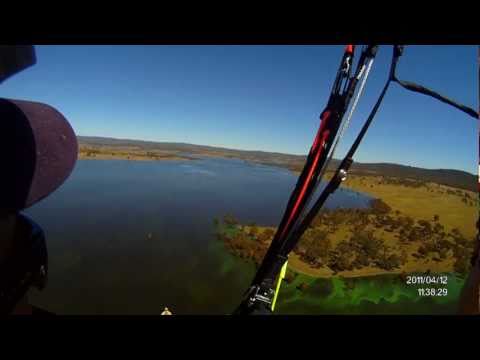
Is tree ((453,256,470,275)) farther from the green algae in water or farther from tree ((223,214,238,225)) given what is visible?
tree ((223,214,238,225))

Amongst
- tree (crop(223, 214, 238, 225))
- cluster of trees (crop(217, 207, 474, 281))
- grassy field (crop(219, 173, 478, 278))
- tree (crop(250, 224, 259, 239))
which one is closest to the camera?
grassy field (crop(219, 173, 478, 278))

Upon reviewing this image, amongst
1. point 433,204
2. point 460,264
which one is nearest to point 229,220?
point 460,264

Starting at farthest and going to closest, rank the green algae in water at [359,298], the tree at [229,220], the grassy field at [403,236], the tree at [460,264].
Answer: the tree at [229,220] < the grassy field at [403,236] < the tree at [460,264] < the green algae in water at [359,298]

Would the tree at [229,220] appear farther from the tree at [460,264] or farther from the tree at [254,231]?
the tree at [460,264]

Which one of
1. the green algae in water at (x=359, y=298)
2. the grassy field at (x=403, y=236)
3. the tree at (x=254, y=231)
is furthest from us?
the tree at (x=254, y=231)

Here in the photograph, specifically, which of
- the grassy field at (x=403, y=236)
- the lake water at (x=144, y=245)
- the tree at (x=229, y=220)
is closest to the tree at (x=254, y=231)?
the grassy field at (x=403, y=236)

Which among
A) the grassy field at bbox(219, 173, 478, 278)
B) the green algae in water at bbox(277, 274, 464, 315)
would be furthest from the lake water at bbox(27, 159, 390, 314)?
the green algae in water at bbox(277, 274, 464, 315)
